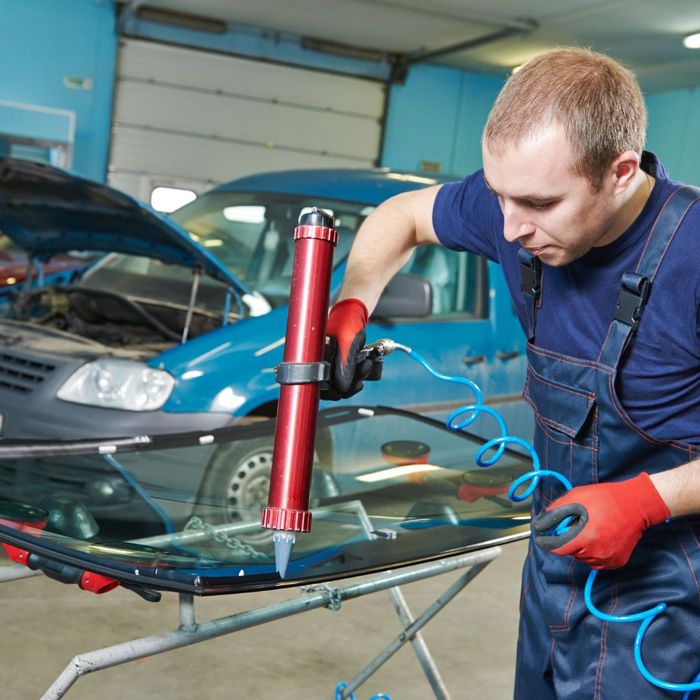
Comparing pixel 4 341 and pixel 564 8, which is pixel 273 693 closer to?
pixel 4 341

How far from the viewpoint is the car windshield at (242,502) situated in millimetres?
1611

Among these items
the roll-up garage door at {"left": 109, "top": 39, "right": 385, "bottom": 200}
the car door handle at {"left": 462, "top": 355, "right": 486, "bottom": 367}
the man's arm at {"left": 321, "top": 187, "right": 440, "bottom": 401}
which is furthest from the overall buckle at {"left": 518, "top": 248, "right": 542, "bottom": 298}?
the roll-up garage door at {"left": 109, "top": 39, "right": 385, "bottom": 200}

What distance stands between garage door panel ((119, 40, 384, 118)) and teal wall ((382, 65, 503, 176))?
0.41 metres

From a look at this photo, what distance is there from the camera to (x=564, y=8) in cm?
1064

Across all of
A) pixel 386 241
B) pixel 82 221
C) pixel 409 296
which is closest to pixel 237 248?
pixel 82 221

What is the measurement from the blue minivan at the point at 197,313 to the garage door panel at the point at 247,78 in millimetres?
7667

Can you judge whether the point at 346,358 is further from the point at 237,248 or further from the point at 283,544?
the point at 237,248

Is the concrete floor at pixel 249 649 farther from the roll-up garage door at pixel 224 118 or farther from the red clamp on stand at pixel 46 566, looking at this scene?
the roll-up garage door at pixel 224 118

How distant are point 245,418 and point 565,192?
236 cm

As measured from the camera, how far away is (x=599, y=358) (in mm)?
1503

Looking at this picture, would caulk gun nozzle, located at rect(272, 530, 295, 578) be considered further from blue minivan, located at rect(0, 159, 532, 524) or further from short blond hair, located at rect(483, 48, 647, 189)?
blue minivan, located at rect(0, 159, 532, 524)

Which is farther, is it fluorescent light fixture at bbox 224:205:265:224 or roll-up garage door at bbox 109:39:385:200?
roll-up garage door at bbox 109:39:385:200

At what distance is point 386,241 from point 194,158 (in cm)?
1063

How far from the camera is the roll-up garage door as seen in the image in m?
11.7
